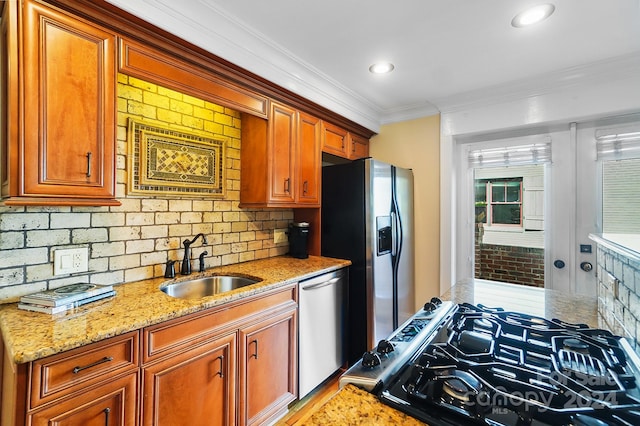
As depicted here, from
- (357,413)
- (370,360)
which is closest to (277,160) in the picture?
(370,360)

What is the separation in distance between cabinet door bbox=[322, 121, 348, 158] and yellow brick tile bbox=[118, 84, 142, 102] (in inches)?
56.1

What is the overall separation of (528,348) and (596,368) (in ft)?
0.47

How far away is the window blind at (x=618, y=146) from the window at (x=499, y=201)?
1.86 ft

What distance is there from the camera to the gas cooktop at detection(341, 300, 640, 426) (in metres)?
0.57

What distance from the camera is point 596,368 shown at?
75 centimetres

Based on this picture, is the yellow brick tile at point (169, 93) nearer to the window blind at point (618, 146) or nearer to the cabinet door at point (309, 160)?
the cabinet door at point (309, 160)

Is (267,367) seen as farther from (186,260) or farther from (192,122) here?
(192,122)

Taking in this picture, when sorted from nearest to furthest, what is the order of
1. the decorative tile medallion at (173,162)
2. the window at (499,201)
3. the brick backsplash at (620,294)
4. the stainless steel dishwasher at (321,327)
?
the brick backsplash at (620,294)
the decorative tile medallion at (173,162)
the stainless steel dishwasher at (321,327)
the window at (499,201)

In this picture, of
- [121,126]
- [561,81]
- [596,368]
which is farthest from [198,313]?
[561,81]

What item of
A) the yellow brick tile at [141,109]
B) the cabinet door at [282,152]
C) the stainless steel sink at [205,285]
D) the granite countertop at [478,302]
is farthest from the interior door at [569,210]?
the yellow brick tile at [141,109]

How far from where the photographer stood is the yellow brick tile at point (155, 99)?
1.80 meters

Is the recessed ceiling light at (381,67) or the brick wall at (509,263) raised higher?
the recessed ceiling light at (381,67)

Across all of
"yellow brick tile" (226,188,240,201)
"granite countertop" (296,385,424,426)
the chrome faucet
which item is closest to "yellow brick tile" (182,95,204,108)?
"yellow brick tile" (226,188,240,201)

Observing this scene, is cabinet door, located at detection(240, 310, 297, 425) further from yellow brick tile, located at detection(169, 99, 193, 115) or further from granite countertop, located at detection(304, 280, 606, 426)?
yellow brick tile, located at detection(169, 99, 193, 115)
